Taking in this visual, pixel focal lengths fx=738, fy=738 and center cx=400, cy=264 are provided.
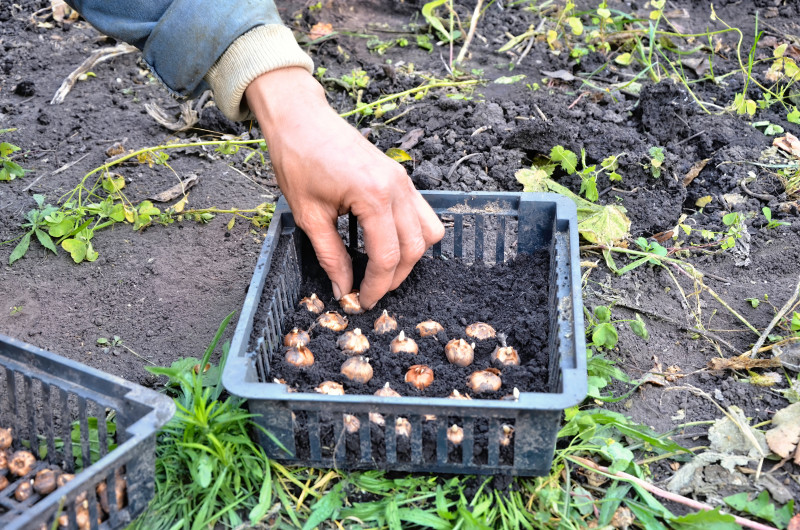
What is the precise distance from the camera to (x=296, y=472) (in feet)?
6.01

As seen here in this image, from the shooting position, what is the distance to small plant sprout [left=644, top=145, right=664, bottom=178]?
9.45ft

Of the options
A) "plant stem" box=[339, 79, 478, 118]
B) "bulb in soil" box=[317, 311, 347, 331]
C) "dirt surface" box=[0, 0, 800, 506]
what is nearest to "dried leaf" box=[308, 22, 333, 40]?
"dirt surface" box=[0, 0, 800, 506]

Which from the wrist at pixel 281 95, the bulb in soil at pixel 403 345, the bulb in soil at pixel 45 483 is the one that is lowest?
the bulb in soil at pixel 403 345

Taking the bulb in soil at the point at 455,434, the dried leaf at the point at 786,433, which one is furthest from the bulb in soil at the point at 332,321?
the dried leaf at the point at 786,433

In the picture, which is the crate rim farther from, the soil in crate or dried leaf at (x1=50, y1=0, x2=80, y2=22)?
dried leaf at (x1=50, y1=0, x2=80, y2=22)

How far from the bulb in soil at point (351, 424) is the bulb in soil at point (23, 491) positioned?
0.74 m

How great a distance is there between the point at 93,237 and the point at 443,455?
169 centimetres

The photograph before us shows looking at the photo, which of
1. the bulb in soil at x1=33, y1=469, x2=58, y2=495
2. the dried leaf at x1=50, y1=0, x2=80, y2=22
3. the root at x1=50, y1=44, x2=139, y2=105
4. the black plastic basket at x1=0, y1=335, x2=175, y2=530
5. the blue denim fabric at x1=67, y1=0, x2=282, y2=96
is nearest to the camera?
the black plastic basket at x1=0, y1=335, x2=175, y2=530

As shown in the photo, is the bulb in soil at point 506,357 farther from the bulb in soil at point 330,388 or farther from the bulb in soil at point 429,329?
the bulb in soil at point 330,388

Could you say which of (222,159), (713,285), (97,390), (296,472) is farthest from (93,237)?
(713,285)

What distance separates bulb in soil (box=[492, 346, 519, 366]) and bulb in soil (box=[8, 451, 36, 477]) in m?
1.19

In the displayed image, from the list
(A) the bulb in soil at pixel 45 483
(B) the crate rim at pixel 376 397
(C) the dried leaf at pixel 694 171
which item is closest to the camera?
(B) the crate rim at pixel 376 397

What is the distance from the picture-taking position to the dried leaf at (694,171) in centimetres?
298

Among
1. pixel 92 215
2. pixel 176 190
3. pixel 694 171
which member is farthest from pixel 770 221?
pixel 92 215
